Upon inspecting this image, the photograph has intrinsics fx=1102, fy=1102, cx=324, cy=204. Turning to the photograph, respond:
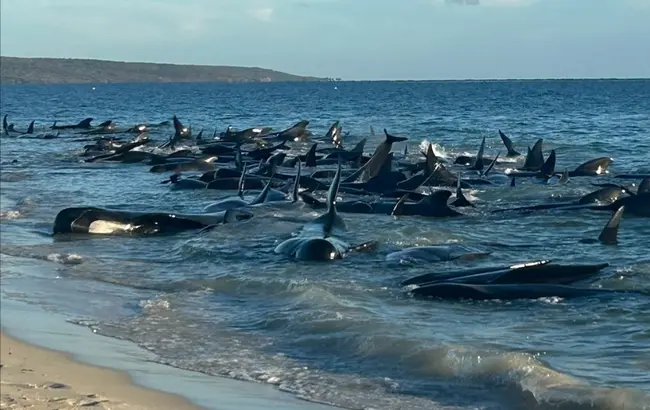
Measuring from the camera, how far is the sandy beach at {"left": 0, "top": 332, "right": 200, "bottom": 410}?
6.48 metres

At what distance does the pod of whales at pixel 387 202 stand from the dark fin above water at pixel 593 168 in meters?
0.03

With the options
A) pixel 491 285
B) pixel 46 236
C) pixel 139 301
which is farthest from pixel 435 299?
pixel 46 236

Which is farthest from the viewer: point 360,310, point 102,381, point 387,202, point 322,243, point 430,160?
point 430,160

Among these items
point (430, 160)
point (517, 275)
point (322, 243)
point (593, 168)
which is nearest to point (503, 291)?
point (517, 275)

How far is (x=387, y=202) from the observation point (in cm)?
1633

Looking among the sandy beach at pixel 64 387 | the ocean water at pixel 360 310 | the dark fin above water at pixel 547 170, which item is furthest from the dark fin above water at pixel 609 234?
the dark fin above water at pixel 547 170

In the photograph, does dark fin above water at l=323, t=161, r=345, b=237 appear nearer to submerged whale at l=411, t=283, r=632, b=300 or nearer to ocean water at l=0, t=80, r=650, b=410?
ocean water at l=0, t=80, r=650, b=410

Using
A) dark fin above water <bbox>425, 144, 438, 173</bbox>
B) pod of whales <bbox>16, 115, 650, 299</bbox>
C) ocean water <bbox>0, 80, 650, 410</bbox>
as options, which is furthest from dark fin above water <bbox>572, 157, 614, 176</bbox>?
dark fin above water <bbox>425, 144, 438, 173</bbox>

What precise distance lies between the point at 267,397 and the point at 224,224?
773cm

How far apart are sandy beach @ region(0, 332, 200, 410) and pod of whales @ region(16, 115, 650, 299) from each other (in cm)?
358

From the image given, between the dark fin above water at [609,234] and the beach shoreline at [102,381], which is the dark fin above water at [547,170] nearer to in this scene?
the dark fin above water at [609,234]

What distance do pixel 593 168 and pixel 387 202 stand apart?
7262 mm

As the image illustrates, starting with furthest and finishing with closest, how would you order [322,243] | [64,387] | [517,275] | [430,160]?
[430,160]
[322,243]
[517,275]
[64,387]

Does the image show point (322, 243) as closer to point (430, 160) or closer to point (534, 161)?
point (430, 160)
